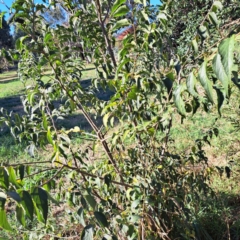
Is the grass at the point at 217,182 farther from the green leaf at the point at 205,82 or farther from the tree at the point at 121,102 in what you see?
the green leaf at the point at 205,82

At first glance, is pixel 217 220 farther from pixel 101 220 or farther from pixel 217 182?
pixel 101 220

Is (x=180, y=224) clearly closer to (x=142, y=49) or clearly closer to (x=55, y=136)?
(x=55, y=136)

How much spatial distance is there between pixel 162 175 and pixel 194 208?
0.80 metres

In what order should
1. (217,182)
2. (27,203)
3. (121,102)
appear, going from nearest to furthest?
(27,203) → (121,102) → (217,182)

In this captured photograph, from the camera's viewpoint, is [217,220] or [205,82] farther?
[217,220]

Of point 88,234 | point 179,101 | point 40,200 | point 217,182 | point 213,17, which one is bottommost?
point 217,182

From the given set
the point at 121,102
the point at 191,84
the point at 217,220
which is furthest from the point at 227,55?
the point at 217,220

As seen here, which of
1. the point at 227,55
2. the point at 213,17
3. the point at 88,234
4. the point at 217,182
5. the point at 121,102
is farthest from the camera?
the point at 217,182

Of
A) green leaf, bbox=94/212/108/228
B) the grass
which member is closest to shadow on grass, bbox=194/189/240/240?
the grass

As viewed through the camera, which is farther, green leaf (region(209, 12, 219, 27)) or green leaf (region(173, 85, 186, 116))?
green leaf (region(209, 12, 219, 27))

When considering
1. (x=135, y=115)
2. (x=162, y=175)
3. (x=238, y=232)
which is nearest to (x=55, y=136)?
(x=135, y=115)

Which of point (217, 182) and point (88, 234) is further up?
point (88, 234)

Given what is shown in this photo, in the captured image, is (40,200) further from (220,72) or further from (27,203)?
(220,72)

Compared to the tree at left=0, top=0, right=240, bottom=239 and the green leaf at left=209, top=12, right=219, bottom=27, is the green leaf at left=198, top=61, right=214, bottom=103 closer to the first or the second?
the tree at left=0, top=0, right=240, bottom=239
